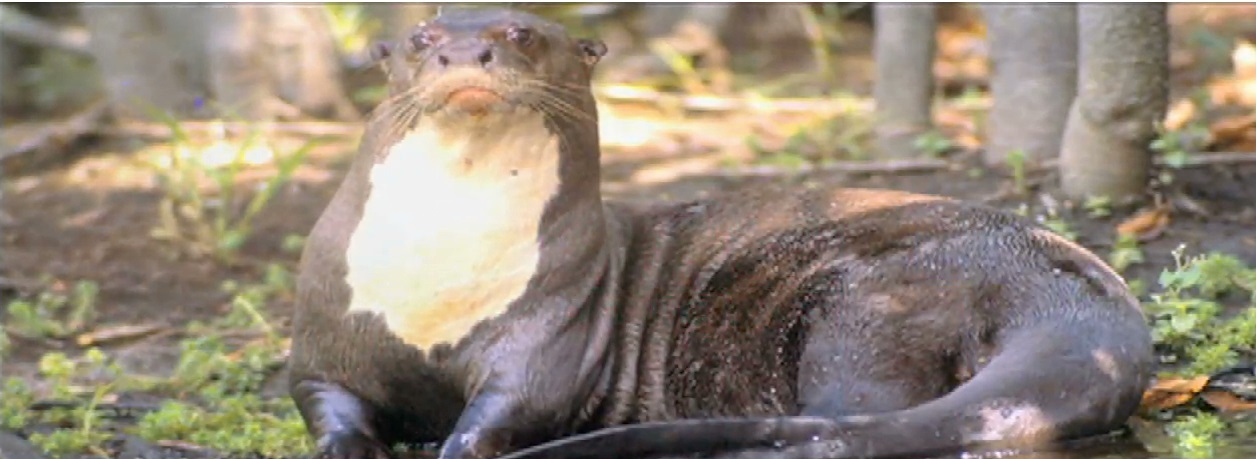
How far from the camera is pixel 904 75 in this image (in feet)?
22.8

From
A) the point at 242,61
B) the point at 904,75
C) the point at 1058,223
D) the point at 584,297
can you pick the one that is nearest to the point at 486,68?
the point at 584,297

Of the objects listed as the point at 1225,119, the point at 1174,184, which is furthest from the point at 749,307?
the point at 1225,119

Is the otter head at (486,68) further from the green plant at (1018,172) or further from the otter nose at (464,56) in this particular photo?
the green plant at (1018,172)

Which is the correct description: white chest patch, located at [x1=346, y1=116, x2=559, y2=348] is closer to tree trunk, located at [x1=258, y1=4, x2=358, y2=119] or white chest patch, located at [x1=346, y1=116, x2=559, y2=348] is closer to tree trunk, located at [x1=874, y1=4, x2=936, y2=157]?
tree trunk, located at [x1=874, y1=4, x2=936, y2=157]

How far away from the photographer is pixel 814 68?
9.13 m

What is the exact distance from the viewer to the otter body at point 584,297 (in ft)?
13.5

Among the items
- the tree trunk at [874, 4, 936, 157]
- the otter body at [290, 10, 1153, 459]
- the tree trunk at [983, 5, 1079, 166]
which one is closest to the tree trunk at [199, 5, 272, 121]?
the tree trunk at [874, 4, 936, 157]

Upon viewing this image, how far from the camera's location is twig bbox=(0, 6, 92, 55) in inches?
377

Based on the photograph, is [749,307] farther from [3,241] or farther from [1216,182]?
[3,241]

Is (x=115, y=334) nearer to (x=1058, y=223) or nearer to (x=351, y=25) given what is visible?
(x=1058, y=223)

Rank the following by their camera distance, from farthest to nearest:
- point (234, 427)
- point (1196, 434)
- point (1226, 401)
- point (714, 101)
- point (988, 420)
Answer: point (714, 101) < point (234, 427) < point (1226, 401) < point (1196, 434) < point (988, 420)

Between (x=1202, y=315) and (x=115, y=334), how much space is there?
2675 millimetres

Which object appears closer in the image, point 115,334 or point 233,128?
point 115,334

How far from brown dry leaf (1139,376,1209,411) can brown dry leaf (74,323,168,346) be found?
2639mm
